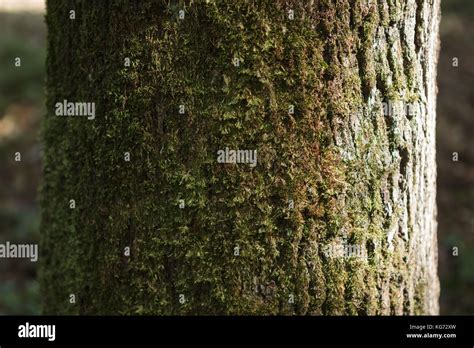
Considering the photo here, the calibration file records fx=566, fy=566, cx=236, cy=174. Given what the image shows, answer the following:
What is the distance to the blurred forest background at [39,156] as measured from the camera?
18.7 ft

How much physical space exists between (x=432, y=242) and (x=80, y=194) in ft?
5.03

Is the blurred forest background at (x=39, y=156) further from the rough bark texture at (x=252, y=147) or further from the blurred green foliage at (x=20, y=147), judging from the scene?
the rough bark texture at (x=252, y=147)

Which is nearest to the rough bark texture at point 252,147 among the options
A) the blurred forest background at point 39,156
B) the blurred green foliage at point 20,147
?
the blurred green foliage at point 20,147

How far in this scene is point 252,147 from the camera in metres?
1.98

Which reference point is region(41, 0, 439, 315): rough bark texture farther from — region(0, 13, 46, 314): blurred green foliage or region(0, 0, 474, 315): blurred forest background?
region(0, 0, 474, 315): blurred forest background

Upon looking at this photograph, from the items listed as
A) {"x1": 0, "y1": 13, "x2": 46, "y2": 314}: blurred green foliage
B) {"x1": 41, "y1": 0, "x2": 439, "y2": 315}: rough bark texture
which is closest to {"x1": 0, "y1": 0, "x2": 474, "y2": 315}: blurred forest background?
{"x1": 0, "y1": 13, "x2": 46, "y2": 314}: blurred green foliage

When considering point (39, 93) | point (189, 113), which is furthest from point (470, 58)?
point (189, 113)

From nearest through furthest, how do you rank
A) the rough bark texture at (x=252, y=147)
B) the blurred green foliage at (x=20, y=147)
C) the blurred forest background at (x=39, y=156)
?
the rough bark texture at (x=252, y=147), the blurred forest background at (x=39, y=156), the blurred green foliage at (x=20, y=147)

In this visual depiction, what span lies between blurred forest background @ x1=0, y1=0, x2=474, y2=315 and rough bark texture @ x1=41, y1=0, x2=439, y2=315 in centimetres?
348

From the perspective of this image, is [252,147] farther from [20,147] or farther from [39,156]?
[20,147]

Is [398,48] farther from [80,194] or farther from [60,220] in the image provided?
[60,220]

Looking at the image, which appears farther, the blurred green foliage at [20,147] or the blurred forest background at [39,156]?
the blurred green foliage at [20,147]

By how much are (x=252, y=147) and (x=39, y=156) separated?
20.6 feet

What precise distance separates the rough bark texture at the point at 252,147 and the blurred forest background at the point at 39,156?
348 centimetres
